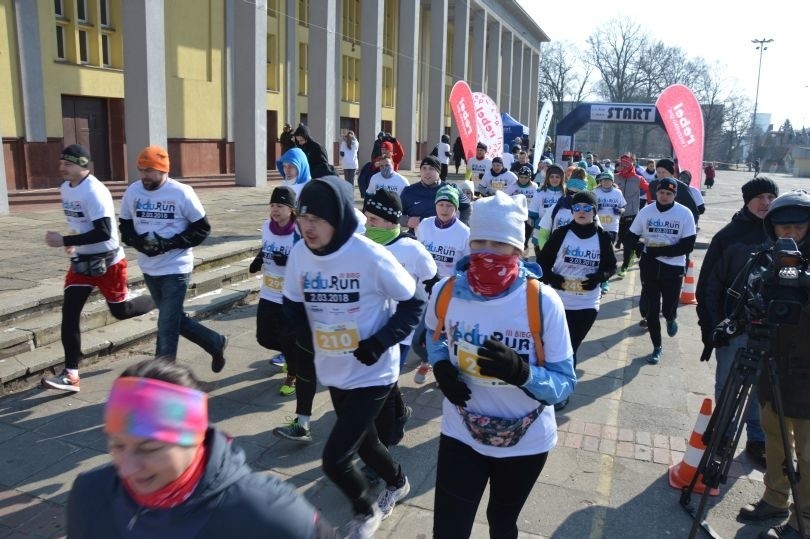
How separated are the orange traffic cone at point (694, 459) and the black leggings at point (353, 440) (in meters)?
2.12

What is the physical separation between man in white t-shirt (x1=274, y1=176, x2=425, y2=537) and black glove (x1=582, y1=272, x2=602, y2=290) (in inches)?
94.1

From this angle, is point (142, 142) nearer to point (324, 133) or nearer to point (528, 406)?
point (324, 133)

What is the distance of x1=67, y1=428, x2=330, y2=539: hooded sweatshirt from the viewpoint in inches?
62.0

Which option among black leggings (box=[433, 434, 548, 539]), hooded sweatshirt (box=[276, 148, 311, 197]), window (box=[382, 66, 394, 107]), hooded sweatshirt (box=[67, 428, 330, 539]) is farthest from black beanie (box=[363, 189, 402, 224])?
window (box=[382, 66, 394, 107])

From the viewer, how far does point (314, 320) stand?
3.45 m

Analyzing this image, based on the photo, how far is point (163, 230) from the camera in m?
5.05

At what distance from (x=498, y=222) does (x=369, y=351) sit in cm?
98

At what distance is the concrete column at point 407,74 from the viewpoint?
26.9 m

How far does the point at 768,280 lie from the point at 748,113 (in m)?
90.7

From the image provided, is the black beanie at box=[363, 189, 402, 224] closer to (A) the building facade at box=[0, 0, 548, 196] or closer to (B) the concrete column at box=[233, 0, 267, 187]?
(A) the building facade at box=[0, 0, 548, 196]

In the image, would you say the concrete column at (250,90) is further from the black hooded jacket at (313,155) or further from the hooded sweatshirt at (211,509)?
the hooded sweatshirt at (211,509)

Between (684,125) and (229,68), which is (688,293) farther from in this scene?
(229,68)

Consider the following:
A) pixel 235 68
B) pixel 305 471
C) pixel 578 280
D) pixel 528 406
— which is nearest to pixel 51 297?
pixel 305 471

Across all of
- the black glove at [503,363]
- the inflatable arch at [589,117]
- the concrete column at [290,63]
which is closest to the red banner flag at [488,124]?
the concrete column at [290,63]
